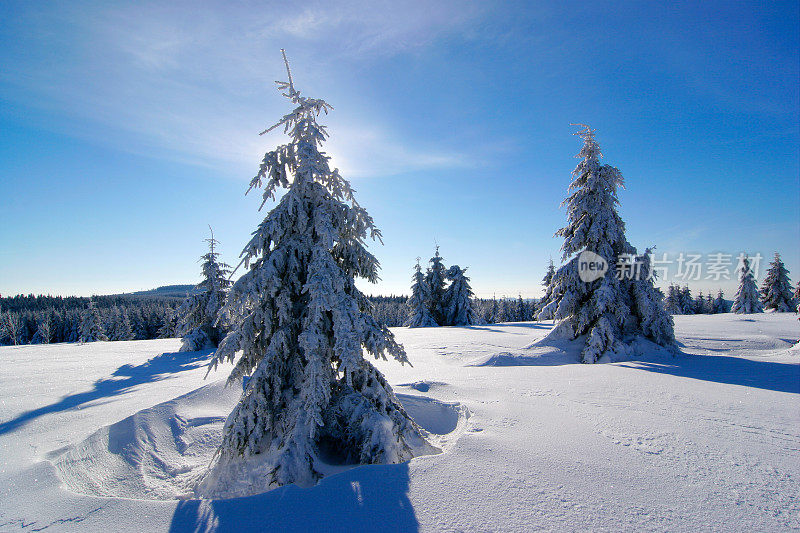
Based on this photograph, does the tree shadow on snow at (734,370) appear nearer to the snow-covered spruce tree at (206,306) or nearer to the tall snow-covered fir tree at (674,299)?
the snow-covered spruce tree at (206,306)

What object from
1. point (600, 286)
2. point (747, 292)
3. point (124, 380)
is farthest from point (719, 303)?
point (124, 380)

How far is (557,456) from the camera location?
4258 millimetres

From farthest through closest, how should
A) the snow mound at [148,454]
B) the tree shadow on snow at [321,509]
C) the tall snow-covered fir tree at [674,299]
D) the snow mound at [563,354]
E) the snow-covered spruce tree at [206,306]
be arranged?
the tall snow-covered fir tree at [674,299]
the snow-covered spruce tree at [206,306]
the snow mound at [563,354]
the snow mound at [148,454]
the tree shadow on snow at [321,509]

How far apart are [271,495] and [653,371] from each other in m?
10.9

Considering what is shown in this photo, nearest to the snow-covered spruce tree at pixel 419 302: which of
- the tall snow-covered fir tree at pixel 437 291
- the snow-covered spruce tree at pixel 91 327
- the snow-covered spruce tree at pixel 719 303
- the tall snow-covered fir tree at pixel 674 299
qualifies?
the tall snow-covered fir tree at pixel 437 291

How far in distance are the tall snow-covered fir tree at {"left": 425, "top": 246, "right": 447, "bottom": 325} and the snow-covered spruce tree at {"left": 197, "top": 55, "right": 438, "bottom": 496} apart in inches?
1202

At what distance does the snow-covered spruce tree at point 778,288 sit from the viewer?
36.7 m

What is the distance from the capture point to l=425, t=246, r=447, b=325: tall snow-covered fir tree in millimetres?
36094

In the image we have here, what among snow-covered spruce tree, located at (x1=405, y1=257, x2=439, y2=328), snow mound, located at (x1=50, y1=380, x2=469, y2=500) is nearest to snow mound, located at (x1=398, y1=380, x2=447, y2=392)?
snow mound, located at (x1=50, y1=380, x2=469, y2=500)

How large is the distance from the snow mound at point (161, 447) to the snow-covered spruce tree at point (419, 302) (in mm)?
26932

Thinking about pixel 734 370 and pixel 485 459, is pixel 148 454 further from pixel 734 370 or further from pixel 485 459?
pixel 734 370

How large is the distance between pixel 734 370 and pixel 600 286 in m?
4.65

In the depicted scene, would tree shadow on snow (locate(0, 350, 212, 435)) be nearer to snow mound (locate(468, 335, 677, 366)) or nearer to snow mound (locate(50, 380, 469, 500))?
snow mound (locate(50, 380, 469, 500))

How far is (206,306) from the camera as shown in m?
21.8
